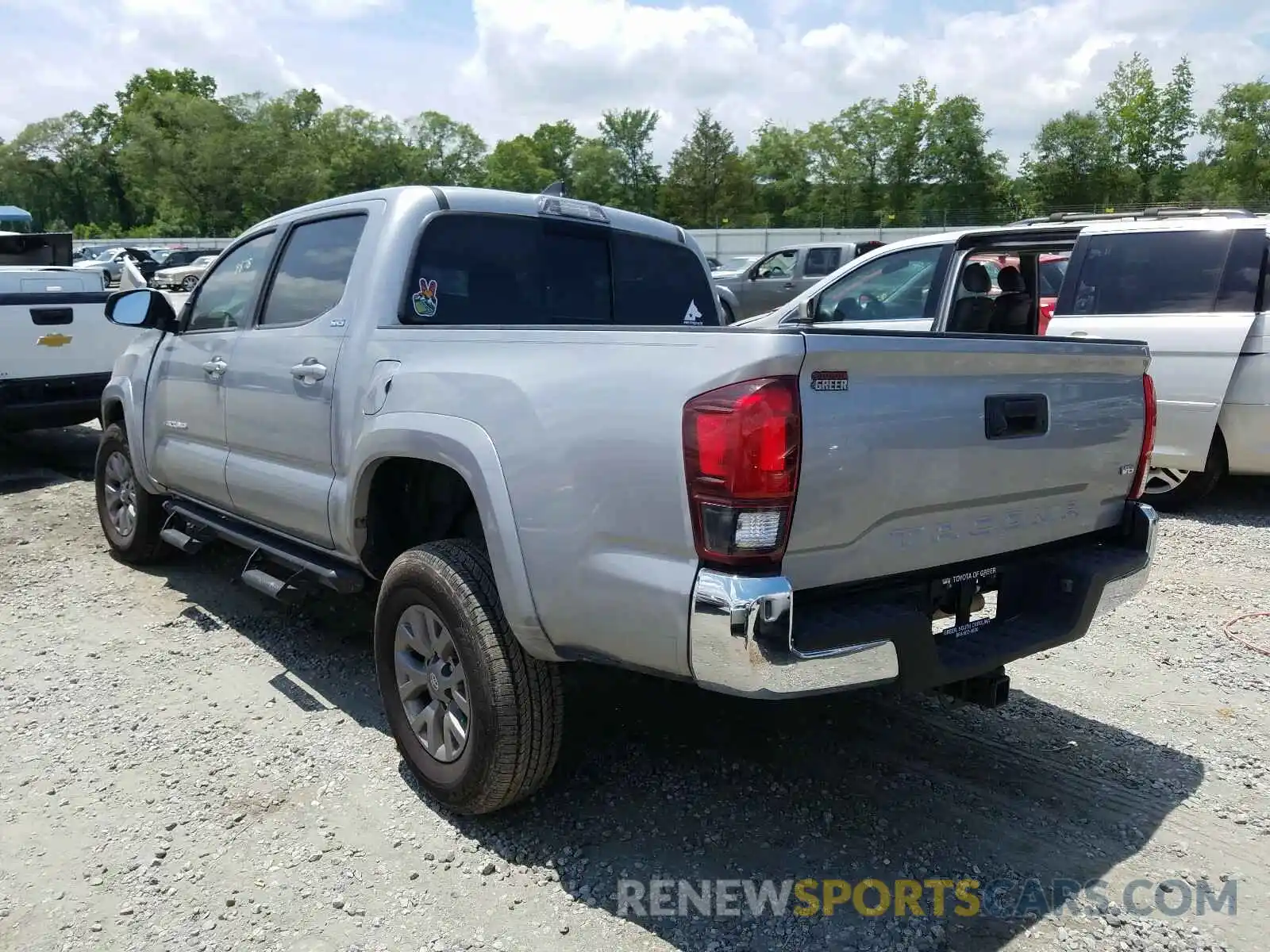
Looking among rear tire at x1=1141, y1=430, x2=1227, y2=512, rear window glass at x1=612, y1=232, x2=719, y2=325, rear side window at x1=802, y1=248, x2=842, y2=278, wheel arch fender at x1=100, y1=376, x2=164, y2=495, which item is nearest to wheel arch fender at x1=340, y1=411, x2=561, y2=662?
rear window glass at x1=612, y1=232, x2=719, y2=325

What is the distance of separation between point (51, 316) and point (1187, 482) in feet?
28.9

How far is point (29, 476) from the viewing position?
28.4 ft

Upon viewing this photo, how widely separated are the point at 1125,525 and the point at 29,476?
338 inches

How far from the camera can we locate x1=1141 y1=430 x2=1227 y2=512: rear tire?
6953mm

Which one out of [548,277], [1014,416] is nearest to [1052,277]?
[548,277]

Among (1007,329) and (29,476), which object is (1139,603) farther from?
(29,476)

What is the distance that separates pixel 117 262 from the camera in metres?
34.8

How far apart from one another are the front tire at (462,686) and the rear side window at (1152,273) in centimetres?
566

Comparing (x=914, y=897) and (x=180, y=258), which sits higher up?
(x=180, y=258)

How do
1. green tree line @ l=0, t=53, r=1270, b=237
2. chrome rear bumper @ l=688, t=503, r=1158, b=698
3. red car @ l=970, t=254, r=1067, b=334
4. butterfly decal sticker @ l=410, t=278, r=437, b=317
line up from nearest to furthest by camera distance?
1. chrome rear bumper @ l=688, t=503, r=1158, b=698
2. butterfly decal sticker @ l=410, t=278, r=437, b=317
3. red car @ l=970, t=254, r=1067, b=334
4. green tree line @ l=0, t=53, r=1270, b=237

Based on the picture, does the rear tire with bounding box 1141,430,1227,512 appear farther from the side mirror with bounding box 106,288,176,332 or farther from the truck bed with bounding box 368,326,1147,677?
the side mirror with bounding box 106,288,176,332

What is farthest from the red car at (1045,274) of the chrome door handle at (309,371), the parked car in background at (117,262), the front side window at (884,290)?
the parked car in background at (117,262)

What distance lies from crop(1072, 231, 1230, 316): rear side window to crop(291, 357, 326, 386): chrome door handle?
5569 millimetres

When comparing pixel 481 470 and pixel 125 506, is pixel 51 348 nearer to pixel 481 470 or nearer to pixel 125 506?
pixel 125 506
